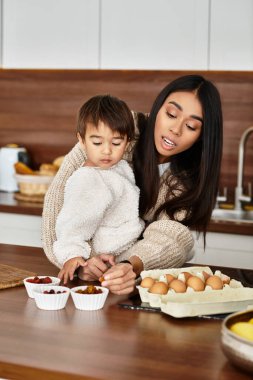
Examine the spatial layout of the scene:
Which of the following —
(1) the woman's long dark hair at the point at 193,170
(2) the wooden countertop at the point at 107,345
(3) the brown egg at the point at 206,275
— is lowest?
(2) the wooden countertop at the point at 107,345

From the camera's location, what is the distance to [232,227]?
3.14 metres

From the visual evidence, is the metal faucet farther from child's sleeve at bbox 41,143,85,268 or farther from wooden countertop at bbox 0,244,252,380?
wooden countertop at bbox 0,244,252,380

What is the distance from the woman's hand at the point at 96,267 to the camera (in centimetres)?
190

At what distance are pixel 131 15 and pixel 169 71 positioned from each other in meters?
0.34

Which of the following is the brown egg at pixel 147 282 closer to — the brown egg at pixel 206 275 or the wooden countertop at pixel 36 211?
the brown egg at pixel 206 275

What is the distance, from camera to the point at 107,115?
76.6 inches

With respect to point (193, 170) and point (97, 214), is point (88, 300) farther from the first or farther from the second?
point (193, 170)

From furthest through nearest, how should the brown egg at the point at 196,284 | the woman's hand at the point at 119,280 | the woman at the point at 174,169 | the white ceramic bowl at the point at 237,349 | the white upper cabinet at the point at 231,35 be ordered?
the white upper cabinet at the point at 231,35, the woman at the point at 174,169, the woman's hand at the point at 119,280, the brown egg at the point at 196,284, the white ceramic bowl at the point at 237,349

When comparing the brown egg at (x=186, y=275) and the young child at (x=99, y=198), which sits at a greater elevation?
the young child at (x=99, y=198)

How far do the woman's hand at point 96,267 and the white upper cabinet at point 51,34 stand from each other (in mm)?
2040

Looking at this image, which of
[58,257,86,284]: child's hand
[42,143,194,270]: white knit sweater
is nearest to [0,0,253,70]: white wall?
[42,143,194,270]: white knit sweater

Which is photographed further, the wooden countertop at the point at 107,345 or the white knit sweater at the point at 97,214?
the white knit sweater at the point at 97,214

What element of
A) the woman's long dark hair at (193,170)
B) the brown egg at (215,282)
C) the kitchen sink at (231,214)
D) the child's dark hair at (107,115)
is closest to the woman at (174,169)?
the woman's long dark hair at (193,170)

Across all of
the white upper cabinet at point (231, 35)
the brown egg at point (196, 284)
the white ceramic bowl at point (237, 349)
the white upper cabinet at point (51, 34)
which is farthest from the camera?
the white upper cabinet at point (51, 34)
